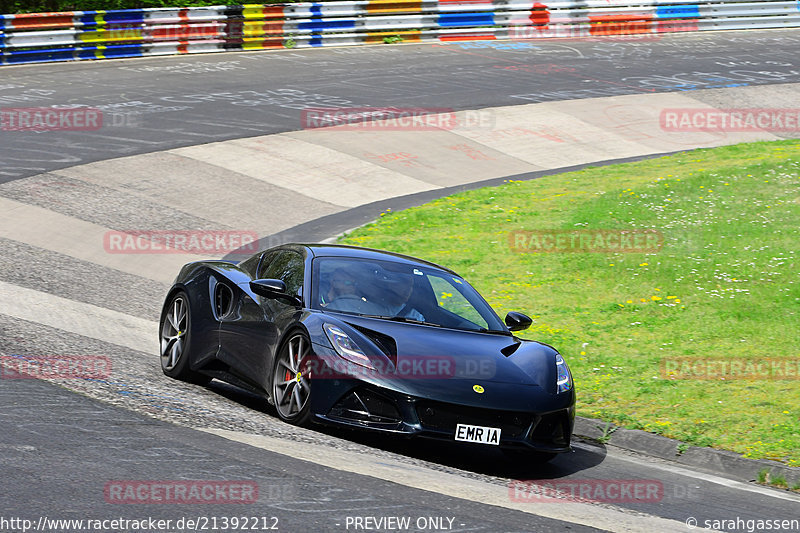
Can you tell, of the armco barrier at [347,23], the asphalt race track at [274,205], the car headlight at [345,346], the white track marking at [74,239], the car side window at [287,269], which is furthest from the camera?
the armco barrier at [347,23]

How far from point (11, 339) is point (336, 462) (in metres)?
3.99

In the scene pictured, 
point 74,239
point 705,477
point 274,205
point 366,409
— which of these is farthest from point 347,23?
point 366,409

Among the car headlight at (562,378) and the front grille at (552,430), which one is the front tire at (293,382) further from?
the car headlight at (562,378)

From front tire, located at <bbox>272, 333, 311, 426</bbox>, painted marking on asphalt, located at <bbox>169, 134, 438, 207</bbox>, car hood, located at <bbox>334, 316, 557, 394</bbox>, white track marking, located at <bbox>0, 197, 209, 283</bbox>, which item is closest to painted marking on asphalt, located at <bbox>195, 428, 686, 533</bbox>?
front tire, located at <bbox>272, 333, 311, 426</bbox>

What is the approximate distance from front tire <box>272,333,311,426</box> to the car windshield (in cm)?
43

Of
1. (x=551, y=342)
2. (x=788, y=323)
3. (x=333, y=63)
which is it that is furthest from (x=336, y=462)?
(x=333, y=63)

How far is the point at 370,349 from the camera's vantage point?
729cm

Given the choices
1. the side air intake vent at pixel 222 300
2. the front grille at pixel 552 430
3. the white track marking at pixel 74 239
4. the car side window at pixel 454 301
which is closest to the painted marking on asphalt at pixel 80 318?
the side air intake vent at pixel 222 300

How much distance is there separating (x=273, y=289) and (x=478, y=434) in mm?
2003

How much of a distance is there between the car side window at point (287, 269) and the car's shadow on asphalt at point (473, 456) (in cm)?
101

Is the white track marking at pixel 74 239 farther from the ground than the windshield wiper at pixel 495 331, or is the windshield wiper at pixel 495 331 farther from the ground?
the windshield wiper at pixel 495 331

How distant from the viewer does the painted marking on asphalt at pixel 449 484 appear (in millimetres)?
5949

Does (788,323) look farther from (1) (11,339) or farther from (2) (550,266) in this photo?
(1) (11,339)

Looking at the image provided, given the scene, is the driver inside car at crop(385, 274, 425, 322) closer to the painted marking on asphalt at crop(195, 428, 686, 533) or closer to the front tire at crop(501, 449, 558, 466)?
the front tire at crop(501, 449, 558, 466)
